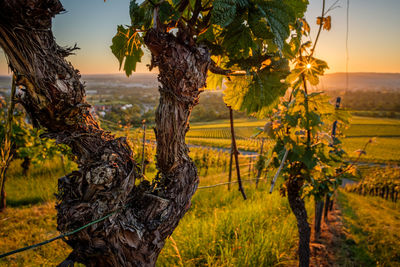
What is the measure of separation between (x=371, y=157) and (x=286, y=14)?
19963 millimetres

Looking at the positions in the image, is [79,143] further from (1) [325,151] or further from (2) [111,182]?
(1) [325,151]

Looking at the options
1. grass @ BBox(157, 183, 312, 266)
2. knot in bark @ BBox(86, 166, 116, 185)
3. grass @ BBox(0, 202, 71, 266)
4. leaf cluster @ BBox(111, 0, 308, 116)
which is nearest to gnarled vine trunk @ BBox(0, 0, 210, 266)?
knot in bark @ BBox(86, 166, 116, 185)

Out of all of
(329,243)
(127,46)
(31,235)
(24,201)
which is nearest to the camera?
(127,46)

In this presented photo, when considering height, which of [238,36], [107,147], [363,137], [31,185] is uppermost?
[238,36]

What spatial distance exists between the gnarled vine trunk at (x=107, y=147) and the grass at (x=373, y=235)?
378 cm

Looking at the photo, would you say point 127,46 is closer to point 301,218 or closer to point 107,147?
point 107,147

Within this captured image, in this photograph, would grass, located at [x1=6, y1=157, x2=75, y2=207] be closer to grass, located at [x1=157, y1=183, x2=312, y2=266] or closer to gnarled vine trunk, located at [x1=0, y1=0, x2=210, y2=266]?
grass, located at [x1=157, y1=183, x2=312, y2=266]

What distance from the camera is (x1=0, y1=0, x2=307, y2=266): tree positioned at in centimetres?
71

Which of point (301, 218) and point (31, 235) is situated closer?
point (301, 218)

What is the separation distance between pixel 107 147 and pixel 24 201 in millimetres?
5429

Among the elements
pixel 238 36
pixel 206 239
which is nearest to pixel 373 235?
pixel 206 239

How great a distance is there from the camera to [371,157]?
15.3m

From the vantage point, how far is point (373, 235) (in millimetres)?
4074

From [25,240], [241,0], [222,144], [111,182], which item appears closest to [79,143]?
[111,182]
